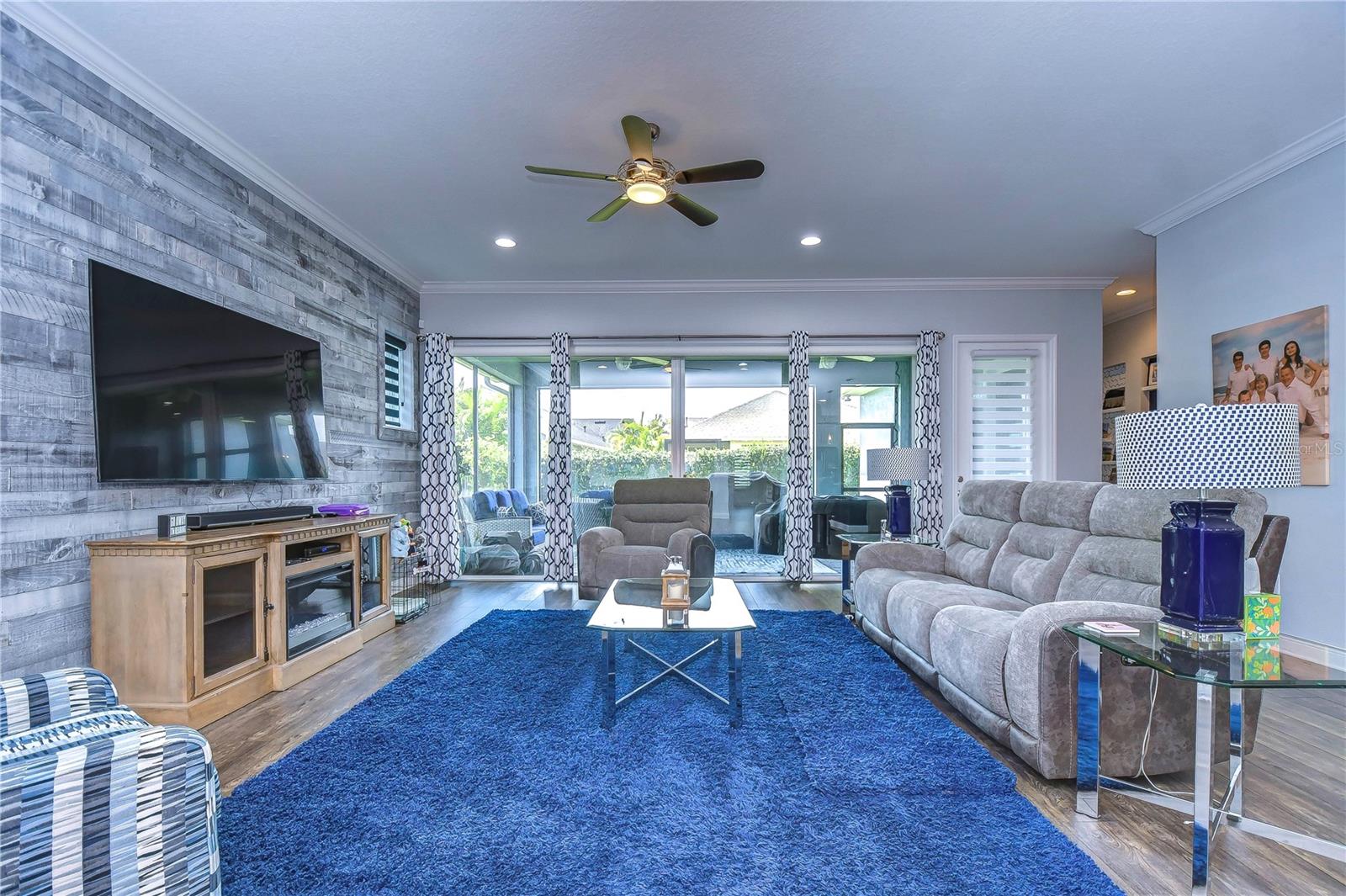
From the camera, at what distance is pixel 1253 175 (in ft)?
11.5

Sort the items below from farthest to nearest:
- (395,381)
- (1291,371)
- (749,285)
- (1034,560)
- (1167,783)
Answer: (749,285) → (395,381) → (1291,371) → (1034,560) → (1167,783)

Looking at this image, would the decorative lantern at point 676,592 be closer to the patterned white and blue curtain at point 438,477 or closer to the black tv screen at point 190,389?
the black tv screen at point 190,389

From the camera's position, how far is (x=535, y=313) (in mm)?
5605

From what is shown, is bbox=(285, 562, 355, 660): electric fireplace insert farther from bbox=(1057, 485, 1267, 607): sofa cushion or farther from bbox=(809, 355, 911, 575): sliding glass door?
bbox=(809, 355, 911, 575): sliding glass door

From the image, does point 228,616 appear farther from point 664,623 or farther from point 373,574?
point 664,623

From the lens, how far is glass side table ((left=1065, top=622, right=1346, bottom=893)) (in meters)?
1.42

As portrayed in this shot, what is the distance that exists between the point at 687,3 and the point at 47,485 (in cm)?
298

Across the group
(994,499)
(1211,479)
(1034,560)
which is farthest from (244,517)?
(994,499)

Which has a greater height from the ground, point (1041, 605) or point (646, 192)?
point (646, 192)

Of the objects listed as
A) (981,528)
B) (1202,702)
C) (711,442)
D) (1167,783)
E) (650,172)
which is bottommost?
(1167,783)

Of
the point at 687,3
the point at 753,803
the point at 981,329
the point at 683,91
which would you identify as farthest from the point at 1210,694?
the point at 981,329

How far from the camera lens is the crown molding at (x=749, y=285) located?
547cm

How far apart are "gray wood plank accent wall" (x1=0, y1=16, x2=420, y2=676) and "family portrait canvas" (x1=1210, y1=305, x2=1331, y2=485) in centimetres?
545

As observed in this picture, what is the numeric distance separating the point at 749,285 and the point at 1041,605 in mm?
4034
